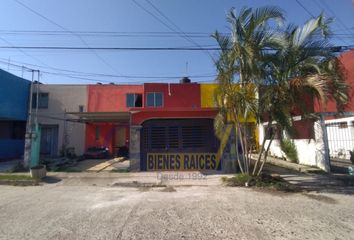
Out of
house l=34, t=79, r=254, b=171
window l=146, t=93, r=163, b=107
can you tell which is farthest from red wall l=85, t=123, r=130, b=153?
Answer: window l=146, t=93, r=163, b=107

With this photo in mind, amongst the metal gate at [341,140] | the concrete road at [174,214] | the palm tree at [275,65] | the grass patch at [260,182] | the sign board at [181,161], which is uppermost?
the palm tree at [275,65]

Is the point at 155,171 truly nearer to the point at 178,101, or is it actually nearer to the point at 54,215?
the point at 54,215

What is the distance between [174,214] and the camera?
5863mm

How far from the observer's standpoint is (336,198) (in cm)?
730

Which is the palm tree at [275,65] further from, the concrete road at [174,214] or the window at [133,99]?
the window at [133,99]

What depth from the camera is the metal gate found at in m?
13.1

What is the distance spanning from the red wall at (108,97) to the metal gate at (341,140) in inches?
546

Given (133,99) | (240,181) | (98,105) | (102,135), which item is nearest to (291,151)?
(240,181)

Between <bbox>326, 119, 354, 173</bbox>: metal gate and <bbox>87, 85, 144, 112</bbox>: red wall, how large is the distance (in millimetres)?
13866

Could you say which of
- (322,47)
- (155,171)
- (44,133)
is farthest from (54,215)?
(44,133)

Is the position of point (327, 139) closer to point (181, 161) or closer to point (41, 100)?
point (181, 161)

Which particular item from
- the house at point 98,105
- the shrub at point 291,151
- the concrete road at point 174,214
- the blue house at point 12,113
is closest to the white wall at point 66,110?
the house at point 98,105

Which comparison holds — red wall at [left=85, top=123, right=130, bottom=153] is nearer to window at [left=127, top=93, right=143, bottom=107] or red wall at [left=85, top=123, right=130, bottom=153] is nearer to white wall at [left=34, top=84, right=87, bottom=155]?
white wall at [left=34, top=84, right=87, bottom=155]

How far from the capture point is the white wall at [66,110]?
19.2 metres
